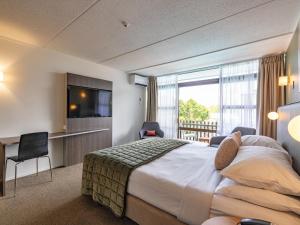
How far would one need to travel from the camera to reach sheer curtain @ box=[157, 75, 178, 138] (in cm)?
497

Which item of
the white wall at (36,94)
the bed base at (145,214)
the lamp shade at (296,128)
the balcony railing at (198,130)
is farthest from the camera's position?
the balcony railing at (198,130)

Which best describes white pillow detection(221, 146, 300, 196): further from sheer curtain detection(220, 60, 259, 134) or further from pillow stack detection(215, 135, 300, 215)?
sheer curtain detection(220, 60, 259, 134)

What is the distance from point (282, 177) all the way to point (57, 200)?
257 centimetres

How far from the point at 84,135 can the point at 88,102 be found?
80 centimetres

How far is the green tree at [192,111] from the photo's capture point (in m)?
5.29

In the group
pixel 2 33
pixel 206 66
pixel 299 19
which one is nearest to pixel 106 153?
pixel 2 33

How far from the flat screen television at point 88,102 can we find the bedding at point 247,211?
3267 mm

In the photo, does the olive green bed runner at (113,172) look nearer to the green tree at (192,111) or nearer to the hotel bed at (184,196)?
the hotel bed at (184,196)

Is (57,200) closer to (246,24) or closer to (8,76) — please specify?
(8,76)

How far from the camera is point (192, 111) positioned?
5.76 meters

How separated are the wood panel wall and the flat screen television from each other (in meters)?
0.10

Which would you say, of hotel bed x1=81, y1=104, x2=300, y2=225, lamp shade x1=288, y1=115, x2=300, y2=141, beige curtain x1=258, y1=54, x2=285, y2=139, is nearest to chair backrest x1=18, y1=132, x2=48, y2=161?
hotel bed x1=81, y1=104, x2=300, y2=225

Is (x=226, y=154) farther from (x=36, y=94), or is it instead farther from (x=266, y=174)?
(x=36, y=94)

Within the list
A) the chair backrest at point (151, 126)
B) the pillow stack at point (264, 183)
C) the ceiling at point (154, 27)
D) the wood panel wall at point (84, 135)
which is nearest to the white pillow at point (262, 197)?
the pillow stack at point (264, 183)
